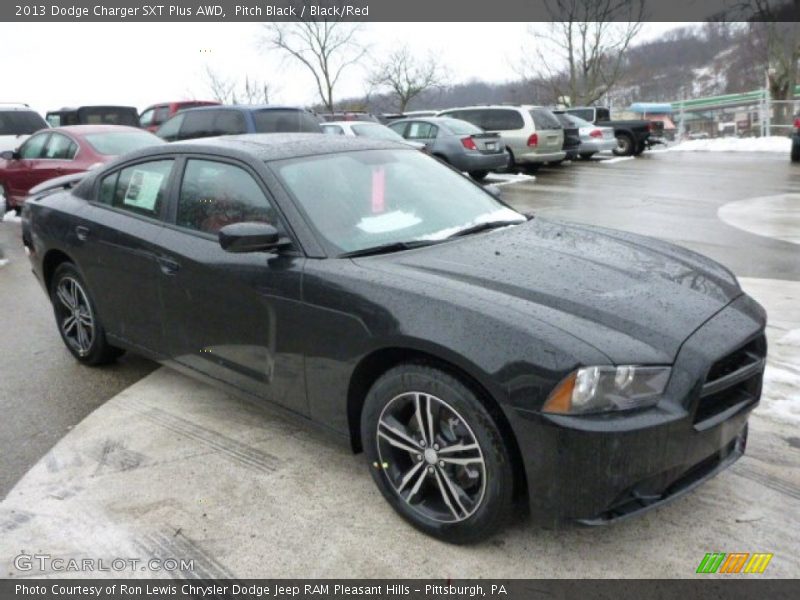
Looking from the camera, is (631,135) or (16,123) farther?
(631,135)

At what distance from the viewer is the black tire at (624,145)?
76.5 ft

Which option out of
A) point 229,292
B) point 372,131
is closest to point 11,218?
point 372,131

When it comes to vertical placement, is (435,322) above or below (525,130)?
below

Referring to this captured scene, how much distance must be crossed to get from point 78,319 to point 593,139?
18.6 meters

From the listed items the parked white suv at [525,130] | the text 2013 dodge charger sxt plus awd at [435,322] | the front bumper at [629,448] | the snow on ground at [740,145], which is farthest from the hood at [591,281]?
the snow on ground at [740,145]

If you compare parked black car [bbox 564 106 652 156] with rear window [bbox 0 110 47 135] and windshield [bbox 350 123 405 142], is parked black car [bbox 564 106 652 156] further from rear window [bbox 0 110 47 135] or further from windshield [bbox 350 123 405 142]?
rear window [bbox 0 110 47 135]

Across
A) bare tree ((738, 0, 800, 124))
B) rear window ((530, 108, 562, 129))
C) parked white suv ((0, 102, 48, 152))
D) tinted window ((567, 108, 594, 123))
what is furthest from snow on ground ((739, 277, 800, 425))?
bare tree ((738, 0, 800, 124))

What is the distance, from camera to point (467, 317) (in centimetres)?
251

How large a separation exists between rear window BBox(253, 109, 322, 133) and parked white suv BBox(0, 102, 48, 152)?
5.80 metres

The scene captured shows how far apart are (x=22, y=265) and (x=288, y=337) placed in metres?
6.19

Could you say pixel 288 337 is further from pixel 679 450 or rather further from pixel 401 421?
pixel 679 450

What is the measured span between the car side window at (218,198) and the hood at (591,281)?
0.73 m

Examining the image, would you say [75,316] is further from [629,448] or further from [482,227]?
[629,448]

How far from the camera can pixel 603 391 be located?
2.31 meters
